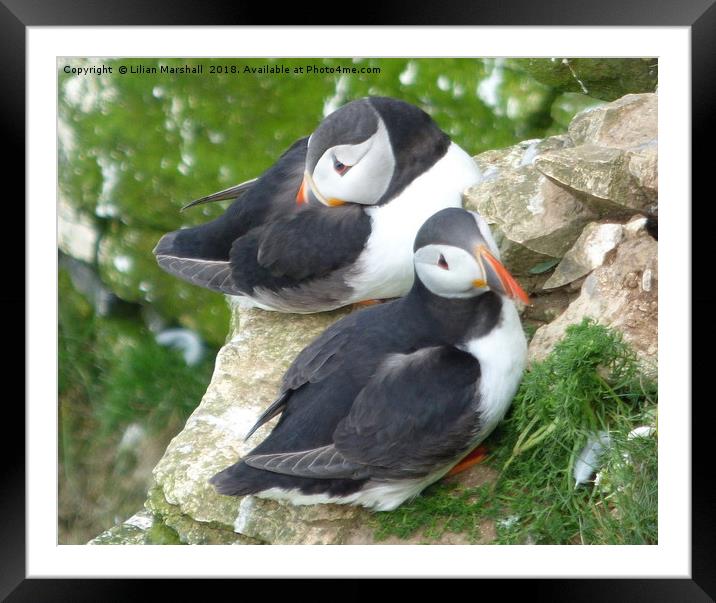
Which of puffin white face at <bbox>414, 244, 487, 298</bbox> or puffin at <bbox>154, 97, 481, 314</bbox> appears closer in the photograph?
puffin white face at <bbox>414, 244, 487, 298</bbox>

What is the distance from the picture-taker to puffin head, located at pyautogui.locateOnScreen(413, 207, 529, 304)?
11.7 ft

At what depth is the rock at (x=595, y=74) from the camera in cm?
457

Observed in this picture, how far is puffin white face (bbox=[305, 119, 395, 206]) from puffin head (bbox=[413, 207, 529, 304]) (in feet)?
2.96

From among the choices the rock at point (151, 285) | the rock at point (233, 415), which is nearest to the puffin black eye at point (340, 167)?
the rock at point (233, 415)

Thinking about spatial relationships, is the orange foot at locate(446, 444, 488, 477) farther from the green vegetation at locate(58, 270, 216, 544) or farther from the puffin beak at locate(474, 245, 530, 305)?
the green vegetation at locate(58, 270, 216, 544)

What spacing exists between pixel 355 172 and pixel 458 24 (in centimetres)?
131

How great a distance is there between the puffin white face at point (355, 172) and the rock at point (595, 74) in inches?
27.6

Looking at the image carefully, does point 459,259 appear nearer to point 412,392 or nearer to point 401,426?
point 412,392

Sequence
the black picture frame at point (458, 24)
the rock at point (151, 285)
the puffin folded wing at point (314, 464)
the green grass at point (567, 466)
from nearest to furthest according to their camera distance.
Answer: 1. the black picture frame at point (458, 24)
2. the green grass at point (567, 466)
3. the puffin folded wing at point (314, 464)
4. the rock at point (151, 285)

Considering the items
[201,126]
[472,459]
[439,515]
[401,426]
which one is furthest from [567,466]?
[201,126]

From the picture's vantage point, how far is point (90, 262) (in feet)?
19.7

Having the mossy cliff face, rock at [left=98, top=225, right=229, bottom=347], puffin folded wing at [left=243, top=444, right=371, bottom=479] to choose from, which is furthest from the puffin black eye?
rock at [left=98, top=225, right=229, bottom=347]

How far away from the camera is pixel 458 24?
341 cm

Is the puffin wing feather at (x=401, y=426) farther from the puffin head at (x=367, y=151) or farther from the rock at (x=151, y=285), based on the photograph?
the rock at (x=151, y=285)
